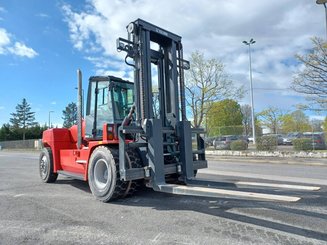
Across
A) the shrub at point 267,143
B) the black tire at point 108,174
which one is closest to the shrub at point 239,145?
the shrub at point 267,143

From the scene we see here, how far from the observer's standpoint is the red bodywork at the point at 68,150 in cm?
773

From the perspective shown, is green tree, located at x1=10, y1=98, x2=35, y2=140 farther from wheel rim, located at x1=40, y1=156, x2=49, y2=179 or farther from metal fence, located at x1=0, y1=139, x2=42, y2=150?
wheel rim, located at x1=40, y1=156, x2=49, y2=179

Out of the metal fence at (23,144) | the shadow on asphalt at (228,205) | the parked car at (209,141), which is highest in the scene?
the metal fence at (23,144)

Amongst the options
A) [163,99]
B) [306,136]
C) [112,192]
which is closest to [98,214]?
[112,192]

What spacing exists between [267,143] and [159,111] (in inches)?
650

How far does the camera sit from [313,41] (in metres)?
20.7

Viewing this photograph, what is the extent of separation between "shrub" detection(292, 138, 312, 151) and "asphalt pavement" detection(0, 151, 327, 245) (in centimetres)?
1380

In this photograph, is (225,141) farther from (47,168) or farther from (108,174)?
(108,174)

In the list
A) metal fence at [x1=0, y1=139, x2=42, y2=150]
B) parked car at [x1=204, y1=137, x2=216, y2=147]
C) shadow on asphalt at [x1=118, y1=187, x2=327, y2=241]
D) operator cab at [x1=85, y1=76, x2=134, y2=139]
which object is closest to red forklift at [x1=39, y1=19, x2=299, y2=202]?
operator cab at [x1=85, y1=76, x2=134, y2=139]

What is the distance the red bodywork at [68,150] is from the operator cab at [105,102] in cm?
49

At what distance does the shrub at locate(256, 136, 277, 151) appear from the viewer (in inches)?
855

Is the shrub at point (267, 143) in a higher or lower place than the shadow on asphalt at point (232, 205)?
higher

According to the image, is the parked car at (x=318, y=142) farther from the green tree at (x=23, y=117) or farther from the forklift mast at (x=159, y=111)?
the green tree at (x=23, y=117)

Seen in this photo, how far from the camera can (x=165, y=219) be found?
5430 mm
